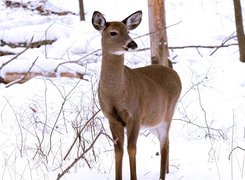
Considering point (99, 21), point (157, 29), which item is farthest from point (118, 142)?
point (157, 29)

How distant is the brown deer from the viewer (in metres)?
4.52

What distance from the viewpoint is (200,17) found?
1816 cm

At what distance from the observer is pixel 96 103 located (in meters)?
7.58

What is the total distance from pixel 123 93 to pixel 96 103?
118 inches

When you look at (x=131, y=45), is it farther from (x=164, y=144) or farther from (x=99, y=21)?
(x=164, y=144)

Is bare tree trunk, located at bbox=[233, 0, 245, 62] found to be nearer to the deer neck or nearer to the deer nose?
the deer neck

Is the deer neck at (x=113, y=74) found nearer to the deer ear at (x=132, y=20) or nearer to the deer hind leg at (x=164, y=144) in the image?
the deer ear at (x=132, y=20)

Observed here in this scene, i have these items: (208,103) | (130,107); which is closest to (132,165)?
(130,107)

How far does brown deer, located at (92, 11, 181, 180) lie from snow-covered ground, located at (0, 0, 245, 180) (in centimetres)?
24

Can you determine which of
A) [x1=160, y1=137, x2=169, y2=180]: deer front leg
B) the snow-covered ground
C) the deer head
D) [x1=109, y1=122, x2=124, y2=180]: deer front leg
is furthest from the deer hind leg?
the deer head

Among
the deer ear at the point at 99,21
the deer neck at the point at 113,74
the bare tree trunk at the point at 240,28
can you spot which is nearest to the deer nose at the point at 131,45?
the deer neck at the point at 113,74

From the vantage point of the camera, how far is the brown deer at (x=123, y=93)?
4516mm

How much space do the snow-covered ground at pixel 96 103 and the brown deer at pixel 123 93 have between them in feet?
0.79

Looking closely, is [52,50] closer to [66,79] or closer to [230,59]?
[66,79]
